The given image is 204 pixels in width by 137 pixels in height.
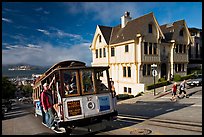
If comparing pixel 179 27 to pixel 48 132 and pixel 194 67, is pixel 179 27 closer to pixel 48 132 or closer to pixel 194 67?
pixel 194 67

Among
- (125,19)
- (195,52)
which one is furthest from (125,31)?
(195,52)

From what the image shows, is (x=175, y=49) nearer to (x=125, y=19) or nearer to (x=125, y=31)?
(x=125, y=31)

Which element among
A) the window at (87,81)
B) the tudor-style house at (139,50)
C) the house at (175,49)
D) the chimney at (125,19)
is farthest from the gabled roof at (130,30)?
the window at (87,81)

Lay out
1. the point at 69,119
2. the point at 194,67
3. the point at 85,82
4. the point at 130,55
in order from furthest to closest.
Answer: the point at 194,67 < the point at 130,55 < the point at 85,82 < the point at 69,119

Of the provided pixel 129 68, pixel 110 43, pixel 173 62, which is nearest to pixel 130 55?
pixel 129 68

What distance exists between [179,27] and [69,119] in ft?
107

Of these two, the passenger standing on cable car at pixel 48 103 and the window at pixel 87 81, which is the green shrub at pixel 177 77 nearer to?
the window at pixel 87 81

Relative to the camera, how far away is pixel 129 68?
31062 mm

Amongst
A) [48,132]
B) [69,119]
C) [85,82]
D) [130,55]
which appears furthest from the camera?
[130,55]

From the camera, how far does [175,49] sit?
112 ft

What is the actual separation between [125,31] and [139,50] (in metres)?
5.61

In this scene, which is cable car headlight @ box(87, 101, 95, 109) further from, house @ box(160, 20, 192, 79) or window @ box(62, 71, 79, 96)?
house @ box(160, 20, 192, 79)

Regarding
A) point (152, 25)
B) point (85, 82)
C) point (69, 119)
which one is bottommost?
point (69, 119)

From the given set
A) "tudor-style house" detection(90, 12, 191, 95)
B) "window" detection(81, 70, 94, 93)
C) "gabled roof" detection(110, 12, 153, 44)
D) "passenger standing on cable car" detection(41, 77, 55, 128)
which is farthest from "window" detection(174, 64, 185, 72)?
"passenger standing on cable car" detection(41, 77, 55, 128)
